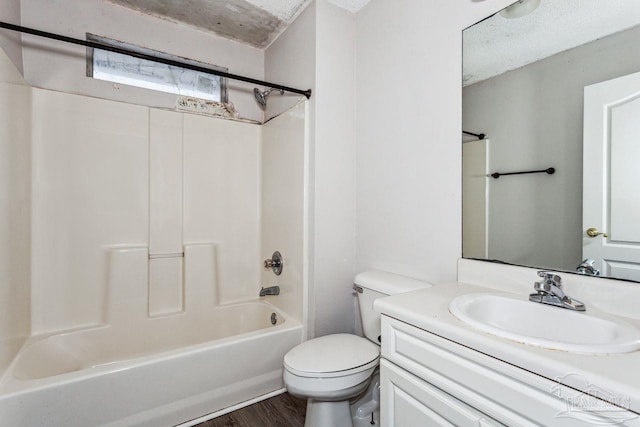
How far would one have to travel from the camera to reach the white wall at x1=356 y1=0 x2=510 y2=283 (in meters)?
1.44

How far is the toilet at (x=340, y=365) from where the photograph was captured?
1.32 m

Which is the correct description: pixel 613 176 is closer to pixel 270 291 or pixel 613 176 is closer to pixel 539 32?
pixel 539 32

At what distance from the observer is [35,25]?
5.79 feet

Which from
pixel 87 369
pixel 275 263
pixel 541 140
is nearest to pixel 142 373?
pixel 87 369

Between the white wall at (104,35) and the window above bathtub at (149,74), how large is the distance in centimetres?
4

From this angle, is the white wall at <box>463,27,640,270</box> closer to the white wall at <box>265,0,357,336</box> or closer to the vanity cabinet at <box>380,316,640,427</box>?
the vanity cabinet at <box>380,316,640,427</box>

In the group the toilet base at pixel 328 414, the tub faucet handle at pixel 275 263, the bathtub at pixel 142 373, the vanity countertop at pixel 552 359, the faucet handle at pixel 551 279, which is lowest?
the toilet base at pixel 328 414

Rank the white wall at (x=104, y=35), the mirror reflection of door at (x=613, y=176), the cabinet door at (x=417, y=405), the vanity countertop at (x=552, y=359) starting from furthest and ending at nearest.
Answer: the white wall at (x=104, y=35) → the mirror reflection of door at (x=613, y=176) → the cabinet door at (x=417, y=405) → the vanity countertop at (x=552, y=359)

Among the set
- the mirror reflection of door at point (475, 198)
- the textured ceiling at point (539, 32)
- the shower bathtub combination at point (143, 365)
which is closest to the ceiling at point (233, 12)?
the textured ceiling at point (539, 32)

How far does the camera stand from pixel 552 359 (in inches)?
26.0

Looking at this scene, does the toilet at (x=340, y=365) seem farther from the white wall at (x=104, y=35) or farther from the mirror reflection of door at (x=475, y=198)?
the white wall at (x=104, y=35)

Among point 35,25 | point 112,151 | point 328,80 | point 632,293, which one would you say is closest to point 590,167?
point 632,293

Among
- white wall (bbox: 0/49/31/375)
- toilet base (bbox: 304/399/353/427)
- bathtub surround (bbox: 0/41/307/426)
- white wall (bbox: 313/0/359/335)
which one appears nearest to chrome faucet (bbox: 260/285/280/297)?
bathtub surround (bbox: 0/41/307/426)

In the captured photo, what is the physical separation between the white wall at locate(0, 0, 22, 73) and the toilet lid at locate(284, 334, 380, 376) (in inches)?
77.6
